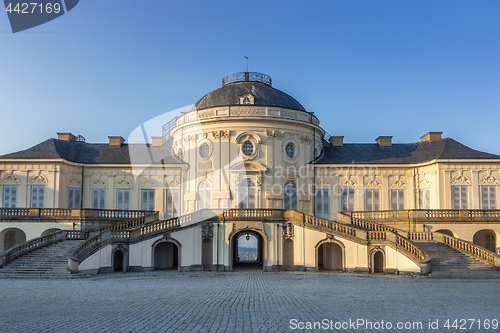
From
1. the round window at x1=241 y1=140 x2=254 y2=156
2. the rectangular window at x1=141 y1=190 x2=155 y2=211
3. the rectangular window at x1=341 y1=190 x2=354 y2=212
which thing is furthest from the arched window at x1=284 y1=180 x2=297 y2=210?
the rectangular window at x1=141 y1=190 x2=155 y2=211

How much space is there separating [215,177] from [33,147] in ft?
48.8

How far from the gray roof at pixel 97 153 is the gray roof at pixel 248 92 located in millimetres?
5256

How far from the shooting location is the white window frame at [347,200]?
3975 cm

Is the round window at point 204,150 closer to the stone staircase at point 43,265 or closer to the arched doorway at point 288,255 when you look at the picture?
the arched doorway at point 288,255

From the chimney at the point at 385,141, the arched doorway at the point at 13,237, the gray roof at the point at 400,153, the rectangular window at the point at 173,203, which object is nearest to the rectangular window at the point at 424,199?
the gray roof at the point at 400,153

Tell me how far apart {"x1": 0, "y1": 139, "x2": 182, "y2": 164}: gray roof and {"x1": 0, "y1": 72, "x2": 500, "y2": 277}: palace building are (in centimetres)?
15

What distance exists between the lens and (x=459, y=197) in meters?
37.8

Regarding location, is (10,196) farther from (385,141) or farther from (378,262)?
(385,141)

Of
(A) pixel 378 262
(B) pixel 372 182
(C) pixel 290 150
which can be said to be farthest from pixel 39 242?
(B) pixel 372 182

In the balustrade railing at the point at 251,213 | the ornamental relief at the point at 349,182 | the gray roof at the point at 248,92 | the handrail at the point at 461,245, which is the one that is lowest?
the handrail at the point at 461,245

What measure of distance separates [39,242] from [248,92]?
1804cm

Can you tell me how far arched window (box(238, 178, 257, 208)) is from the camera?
36.9m

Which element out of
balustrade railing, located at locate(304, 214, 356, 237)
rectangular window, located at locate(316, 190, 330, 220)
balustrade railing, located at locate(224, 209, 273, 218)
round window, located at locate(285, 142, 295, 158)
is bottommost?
balustrade railing, located at locate(304, 214, 356, 237)

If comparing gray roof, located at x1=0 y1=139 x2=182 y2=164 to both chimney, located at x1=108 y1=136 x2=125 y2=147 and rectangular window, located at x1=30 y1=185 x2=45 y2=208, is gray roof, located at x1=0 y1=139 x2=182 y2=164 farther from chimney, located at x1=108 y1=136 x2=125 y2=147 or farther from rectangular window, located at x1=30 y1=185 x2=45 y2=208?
rectangular window, located at x1=30 y1=185 x2=45 y2=208
